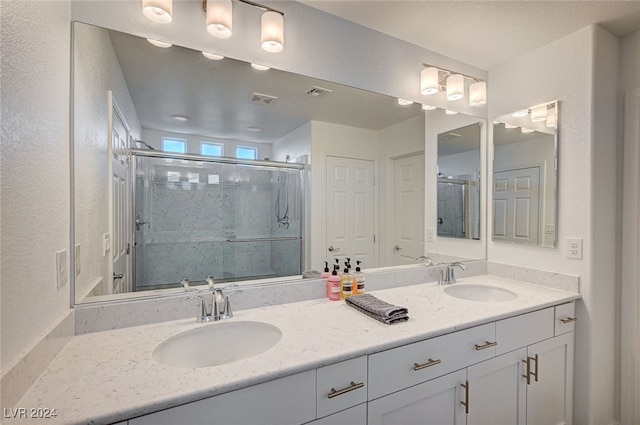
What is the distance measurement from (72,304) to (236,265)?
647mm

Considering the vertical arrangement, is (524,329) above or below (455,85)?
below

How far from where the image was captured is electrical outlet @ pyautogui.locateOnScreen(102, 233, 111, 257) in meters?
1.24

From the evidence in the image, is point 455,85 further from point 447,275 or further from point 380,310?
point 380,310

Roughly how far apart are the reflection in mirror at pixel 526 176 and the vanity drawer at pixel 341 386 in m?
1.63

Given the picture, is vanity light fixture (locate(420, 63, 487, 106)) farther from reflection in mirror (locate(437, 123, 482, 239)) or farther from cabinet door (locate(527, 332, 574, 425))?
cabinet door (locate(527, 332, 574, 425))

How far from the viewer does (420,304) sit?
150 centimetres

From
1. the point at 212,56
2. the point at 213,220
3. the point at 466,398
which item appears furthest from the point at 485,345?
the point at 212,56

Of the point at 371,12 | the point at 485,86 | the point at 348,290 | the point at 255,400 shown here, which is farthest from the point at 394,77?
the point at 255,400

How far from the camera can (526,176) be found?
6.59 ft

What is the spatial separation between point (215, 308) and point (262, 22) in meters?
1.36

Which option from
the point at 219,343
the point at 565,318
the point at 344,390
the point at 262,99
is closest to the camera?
the point at 344,390

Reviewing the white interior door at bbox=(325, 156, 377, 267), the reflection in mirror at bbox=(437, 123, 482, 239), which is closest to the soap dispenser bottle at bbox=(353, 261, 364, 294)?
the white interior door at bbox=(325, 156, 377, 267)

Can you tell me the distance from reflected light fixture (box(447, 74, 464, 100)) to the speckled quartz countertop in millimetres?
1379

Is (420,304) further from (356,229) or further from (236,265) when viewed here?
(236,265)
